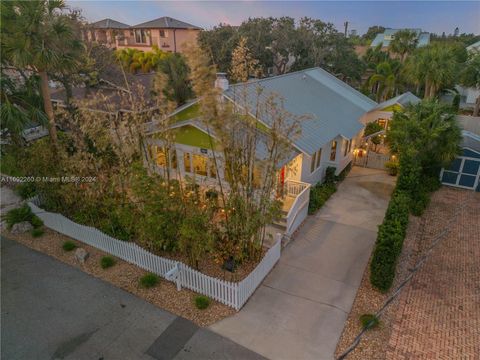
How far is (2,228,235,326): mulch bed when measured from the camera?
916 cm

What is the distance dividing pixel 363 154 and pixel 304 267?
12.6m

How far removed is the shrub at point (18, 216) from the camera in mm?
13188

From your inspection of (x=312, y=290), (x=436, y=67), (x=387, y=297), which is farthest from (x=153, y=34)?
(x=387, y=297)

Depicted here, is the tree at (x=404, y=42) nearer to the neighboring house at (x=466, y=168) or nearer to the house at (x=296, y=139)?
the house at (x=296, y=139)

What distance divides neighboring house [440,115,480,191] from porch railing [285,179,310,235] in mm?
9332

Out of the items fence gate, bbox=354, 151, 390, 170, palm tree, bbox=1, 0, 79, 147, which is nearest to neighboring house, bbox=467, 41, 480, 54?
fence gate, bbox=354, 151, 390, 170

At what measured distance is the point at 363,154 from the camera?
829 inches

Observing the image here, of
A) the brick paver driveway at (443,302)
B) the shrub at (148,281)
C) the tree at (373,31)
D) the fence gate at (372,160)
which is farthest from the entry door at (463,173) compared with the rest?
the tree at (373,31)

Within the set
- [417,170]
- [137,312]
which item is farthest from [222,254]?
[417,170]

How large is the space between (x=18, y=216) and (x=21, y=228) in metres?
0.55

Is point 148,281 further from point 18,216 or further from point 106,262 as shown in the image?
point 18,216

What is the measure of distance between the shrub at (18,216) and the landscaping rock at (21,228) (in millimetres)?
155

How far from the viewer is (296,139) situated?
11.3 metres

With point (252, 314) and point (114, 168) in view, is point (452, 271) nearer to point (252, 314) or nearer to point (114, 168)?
point (252, 314)
